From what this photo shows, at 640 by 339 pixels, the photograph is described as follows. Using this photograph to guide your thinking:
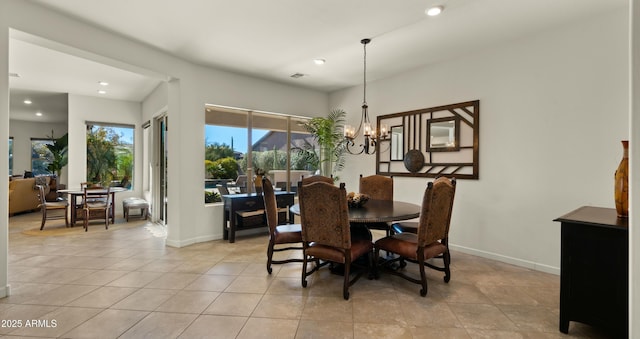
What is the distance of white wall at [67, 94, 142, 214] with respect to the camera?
6258mm

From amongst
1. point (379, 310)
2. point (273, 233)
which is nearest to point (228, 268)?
point (273, 233)

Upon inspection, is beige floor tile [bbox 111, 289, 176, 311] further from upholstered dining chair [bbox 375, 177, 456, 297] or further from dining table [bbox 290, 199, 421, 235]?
upholstered dining chair [bbox 375, 177, 456, 297]

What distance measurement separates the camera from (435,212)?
8.86ft

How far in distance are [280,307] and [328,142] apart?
348 centimetres

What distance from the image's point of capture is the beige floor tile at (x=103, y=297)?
244 centimetres

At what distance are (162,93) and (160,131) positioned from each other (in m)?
0.78

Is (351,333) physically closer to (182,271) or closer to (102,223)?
(182,271)

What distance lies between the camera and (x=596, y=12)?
9.37ft

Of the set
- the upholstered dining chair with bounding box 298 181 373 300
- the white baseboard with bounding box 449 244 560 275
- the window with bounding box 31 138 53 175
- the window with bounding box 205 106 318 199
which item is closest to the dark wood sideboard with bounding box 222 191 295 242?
the window with bounding box 205 106 318 199

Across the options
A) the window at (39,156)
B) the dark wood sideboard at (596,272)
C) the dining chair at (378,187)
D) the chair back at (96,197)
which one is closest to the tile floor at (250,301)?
the dark wood sideboard at (596,272)

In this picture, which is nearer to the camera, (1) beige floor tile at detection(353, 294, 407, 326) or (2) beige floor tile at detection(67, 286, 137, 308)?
(1) beige floor tile at detection(353, 294, 407, 326)

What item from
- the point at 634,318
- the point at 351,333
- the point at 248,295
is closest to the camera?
the point at 634,318

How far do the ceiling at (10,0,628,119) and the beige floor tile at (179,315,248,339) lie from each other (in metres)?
2.71

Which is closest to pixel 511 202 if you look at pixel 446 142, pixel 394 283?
pixel 446 142
